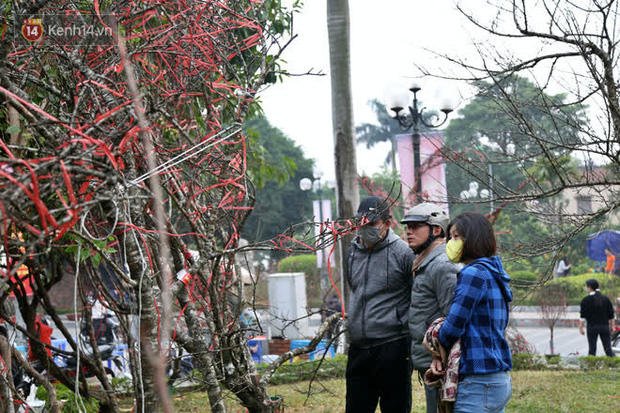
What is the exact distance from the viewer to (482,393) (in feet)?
11.2

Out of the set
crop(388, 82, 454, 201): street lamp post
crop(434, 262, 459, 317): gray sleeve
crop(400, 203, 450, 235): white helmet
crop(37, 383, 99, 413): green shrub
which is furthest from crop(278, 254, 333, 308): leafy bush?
crop(434, 262, 459, 317): gray sleeve

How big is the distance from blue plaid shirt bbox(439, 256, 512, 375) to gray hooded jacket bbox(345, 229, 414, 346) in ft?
3.37

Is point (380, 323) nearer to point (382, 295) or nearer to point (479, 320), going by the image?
point (382, 295)

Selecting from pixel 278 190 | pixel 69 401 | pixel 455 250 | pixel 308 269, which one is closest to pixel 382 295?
pixel 455 250

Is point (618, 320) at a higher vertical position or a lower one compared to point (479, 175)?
lower

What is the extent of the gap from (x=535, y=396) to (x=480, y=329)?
504 centimetres

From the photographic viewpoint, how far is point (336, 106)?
9773 mm

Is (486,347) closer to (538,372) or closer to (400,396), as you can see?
(400,396)

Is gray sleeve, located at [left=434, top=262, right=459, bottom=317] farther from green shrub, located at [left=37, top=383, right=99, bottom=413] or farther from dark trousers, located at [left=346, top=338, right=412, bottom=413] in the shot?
green shrub, located at [left=37, top=383, right=99, bottom=413]

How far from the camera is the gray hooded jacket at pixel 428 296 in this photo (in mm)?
4051

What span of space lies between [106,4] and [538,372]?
8592mm

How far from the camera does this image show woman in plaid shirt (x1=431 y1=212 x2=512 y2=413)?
11.2ft

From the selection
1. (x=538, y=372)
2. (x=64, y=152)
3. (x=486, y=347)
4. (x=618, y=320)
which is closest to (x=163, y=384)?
(x=64, y=152)

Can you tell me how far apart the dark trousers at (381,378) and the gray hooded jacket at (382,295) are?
0.25 feet
